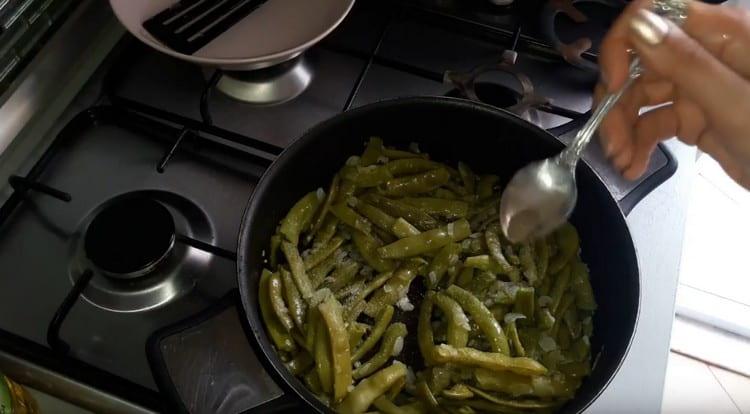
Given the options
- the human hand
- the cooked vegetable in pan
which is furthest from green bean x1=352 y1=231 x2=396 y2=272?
the human hand

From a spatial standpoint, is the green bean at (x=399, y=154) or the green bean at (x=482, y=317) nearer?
the green bean at (x=482, y=317)

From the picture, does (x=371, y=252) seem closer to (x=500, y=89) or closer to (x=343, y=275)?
(x=343, y=275)

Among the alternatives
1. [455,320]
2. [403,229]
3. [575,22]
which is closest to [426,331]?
[455,320]

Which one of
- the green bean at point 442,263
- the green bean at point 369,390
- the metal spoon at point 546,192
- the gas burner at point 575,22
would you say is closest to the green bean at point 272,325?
the green bean at point 369,390

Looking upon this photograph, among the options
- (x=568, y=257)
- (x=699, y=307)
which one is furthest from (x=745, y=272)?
(x=568, y=257)

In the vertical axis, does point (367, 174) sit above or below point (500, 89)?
below

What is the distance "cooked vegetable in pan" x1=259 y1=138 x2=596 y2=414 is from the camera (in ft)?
2.67

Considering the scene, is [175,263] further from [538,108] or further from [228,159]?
[538,108]

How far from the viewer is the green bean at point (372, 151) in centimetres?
96

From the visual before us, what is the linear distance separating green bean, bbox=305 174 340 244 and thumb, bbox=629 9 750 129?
452 mm

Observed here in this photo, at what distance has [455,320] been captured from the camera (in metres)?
0.85

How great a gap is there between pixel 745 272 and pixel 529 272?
0.91 metres

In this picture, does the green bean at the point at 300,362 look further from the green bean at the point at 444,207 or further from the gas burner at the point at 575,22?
the gas burner at the point at 575,22

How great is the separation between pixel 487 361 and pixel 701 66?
406 mm
